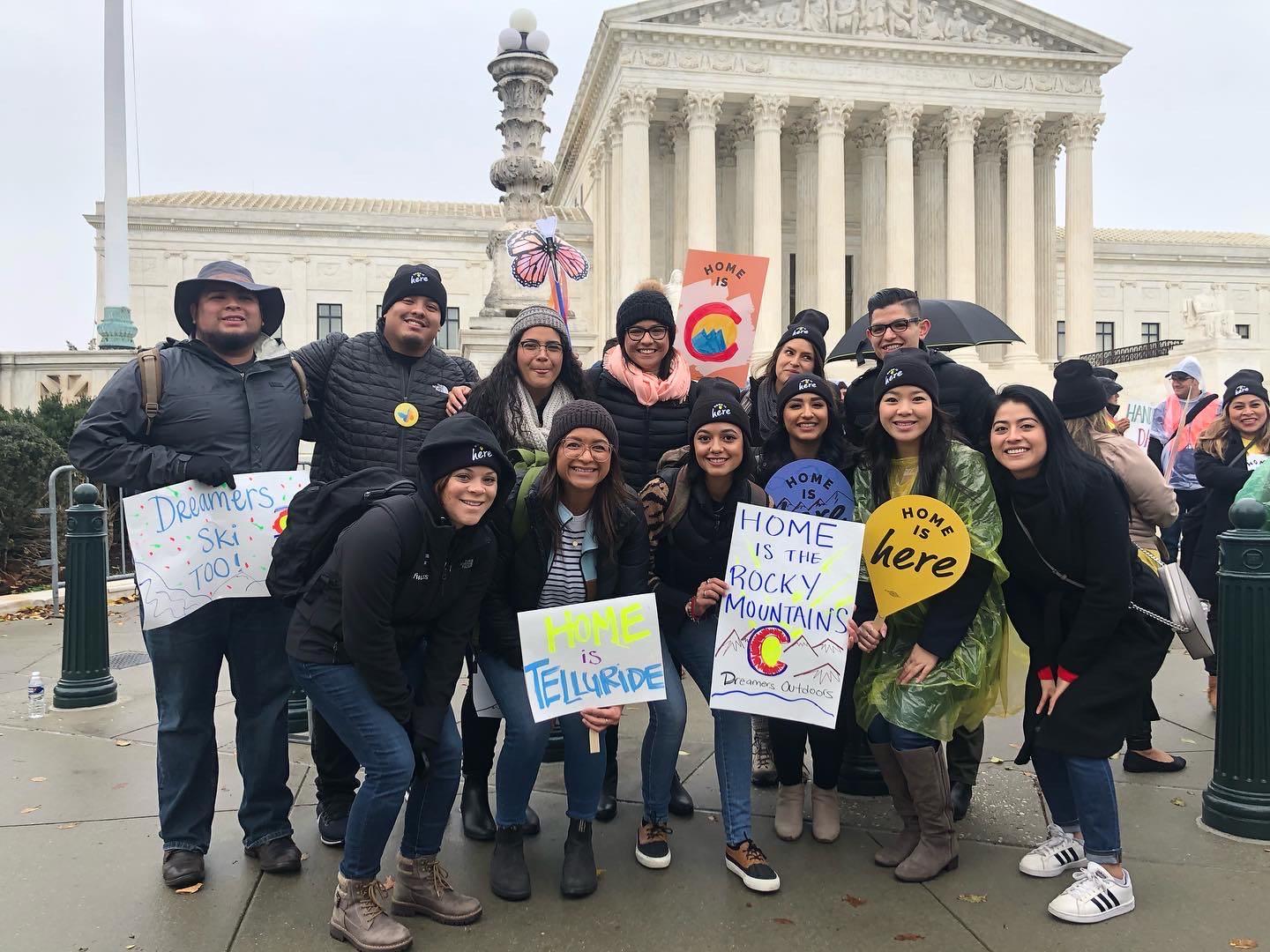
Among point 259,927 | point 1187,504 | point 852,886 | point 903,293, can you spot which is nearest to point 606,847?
point 852,886

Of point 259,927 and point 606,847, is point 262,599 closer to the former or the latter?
point 259,927

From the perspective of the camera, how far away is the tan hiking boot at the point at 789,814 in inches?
185

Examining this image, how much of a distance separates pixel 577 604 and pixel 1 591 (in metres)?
11.4

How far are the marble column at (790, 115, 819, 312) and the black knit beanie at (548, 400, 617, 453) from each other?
39824 mm

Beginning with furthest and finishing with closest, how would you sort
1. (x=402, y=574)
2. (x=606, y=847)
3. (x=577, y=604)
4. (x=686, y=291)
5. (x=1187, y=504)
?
(x=1187, y=504) < (x=686, y=291) < (x=606, y=847) < (x=577, y=604) < (x=402, y=574)

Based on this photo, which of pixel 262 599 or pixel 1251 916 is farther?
pixel 262 599

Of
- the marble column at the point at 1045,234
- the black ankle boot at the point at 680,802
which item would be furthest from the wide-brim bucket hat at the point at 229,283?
the marble column at the point at 1045,234

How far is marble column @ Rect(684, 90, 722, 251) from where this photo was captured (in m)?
40.2

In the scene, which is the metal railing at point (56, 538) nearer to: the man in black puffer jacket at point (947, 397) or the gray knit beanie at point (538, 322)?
the gray knit beanie at point (538, 322)

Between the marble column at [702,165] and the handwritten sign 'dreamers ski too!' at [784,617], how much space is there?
36.9 m

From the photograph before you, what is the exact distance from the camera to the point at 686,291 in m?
7.15

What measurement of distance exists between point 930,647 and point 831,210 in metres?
39.6

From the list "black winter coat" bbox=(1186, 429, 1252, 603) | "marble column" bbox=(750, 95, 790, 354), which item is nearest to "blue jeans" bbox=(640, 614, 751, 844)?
"black winter coat" bbox=(1186, 429, 1252, 603)

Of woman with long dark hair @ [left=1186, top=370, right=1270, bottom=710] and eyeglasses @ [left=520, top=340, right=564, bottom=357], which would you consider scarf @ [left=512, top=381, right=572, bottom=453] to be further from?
woman with long dark hair @ [left=1186, top=370, right=1270, bottom=710]
